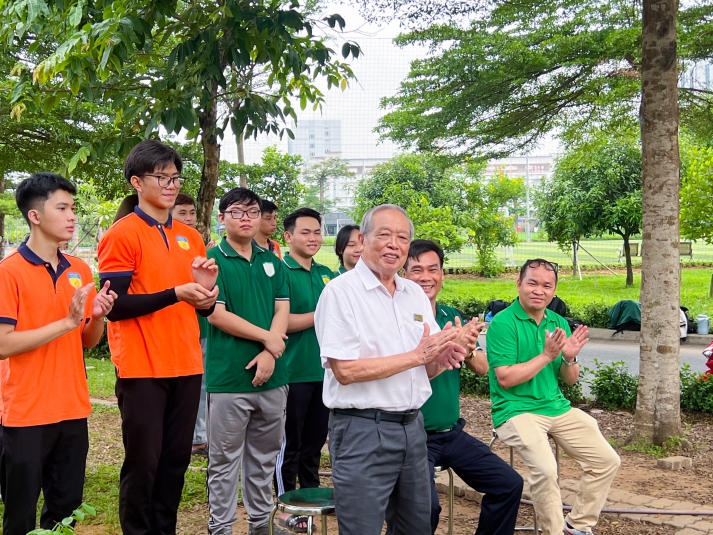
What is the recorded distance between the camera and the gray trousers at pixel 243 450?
12.9 ft

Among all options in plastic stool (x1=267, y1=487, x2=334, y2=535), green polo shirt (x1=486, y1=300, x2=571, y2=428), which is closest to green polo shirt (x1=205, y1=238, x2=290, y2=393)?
plastic stool (x1=267, y1=487, x2=334, y2=535)

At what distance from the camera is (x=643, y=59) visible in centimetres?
621

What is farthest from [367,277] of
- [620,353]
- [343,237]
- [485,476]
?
[620,353]

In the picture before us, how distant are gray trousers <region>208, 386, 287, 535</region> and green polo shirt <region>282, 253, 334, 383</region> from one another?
1.95 feet

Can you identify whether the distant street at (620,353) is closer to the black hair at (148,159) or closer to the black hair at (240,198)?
the black hair at (240,198)

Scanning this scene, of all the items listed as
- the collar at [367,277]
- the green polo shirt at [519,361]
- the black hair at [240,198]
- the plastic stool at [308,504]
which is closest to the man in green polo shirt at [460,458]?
the green polo shirt at [519,361]

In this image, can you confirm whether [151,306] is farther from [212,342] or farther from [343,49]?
[343,49]

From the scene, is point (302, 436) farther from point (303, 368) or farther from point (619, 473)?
point (619, 473)

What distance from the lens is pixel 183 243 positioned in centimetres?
365

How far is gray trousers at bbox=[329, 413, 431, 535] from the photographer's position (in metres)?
2.91

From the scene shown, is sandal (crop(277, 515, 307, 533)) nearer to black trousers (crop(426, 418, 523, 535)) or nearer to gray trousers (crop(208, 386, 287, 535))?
gray trousers (crop(208, 386, 287, 535))

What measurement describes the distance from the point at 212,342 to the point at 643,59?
441 cm

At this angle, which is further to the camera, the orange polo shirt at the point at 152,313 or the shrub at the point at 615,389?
the shrub at the point at 615,389

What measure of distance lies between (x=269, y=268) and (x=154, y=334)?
95cm
